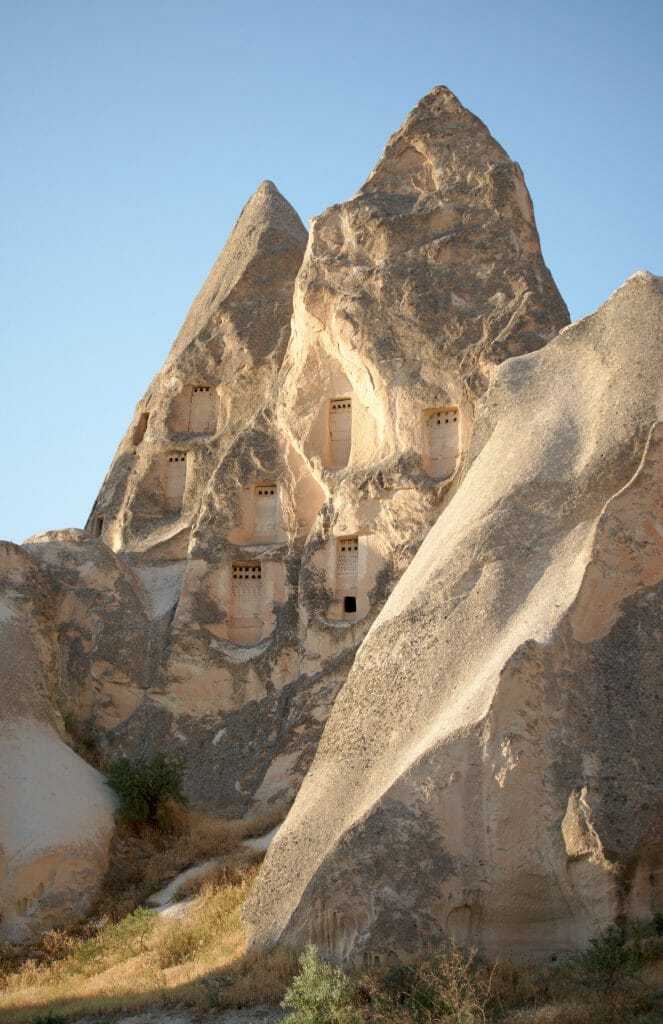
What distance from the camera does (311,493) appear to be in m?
18.6

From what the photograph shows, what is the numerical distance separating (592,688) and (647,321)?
3769 millimetres

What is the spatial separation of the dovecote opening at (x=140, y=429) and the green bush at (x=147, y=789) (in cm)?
645

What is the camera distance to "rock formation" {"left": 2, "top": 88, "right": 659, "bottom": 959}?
10.6 m

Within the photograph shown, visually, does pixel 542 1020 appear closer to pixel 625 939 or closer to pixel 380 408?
pixel 625 939

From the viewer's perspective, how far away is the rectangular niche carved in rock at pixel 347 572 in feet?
57.3

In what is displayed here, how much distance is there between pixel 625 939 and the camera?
9953 millimetres

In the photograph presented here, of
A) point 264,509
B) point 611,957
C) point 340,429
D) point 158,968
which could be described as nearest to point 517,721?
point 611,957

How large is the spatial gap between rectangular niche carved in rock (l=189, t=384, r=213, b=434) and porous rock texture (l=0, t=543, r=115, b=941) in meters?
4.37

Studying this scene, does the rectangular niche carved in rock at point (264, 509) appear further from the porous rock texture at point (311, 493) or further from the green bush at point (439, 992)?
the green bush at point (439, 992)

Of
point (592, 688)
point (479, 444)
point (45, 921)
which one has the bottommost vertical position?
point (45, 921)

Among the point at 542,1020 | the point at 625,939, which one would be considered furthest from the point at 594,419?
the point at 542,1020

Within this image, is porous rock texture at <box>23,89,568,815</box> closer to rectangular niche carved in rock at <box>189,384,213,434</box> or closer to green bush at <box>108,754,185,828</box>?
rectangular niche carved in rock at <box>189,384,213,434</box>

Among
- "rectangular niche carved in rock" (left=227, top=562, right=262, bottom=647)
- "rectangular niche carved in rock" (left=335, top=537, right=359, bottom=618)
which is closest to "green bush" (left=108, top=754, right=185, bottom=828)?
"rectangular niche carved in rock" (left=227, top=562, right=262, bottom=647)

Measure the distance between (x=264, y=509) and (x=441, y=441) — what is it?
113 inches
